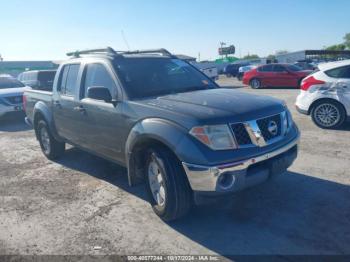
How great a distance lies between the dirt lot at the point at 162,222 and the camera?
11.3ft

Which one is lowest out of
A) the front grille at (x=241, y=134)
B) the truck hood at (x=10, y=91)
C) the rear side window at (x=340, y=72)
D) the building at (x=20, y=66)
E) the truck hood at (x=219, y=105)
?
the front grille at (x=241, y=134)

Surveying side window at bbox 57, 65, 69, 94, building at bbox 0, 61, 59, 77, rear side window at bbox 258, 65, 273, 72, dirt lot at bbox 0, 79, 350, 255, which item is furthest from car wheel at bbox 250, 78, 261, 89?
building at bbox 0, 61, 59, 77

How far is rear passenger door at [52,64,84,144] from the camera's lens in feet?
17.3

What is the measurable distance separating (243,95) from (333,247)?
1989mm

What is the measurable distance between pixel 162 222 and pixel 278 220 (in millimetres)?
1322

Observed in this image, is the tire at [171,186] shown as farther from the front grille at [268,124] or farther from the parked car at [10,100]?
the parked car at [10,100]

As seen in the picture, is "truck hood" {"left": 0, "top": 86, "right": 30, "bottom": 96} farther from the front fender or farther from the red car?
the red car

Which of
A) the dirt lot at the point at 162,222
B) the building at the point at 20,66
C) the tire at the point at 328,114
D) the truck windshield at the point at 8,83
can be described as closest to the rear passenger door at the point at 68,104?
the dirt lot at the point at 162,222

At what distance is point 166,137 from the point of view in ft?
11.6

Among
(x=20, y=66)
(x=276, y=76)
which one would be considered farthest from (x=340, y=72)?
(x=20, y=66)

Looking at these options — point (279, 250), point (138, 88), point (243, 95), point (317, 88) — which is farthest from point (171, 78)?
point (317, 88)

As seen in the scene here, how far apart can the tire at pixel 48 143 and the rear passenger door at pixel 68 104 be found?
614 mm

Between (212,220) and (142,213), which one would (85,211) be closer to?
(142,213)

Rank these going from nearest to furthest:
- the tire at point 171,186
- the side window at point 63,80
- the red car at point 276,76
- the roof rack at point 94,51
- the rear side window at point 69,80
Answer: the tire at point 171,186
the roof rack at point 94,51
the rear side window at point 69,80
the side window at point 63,80
the red car at point 276,76
